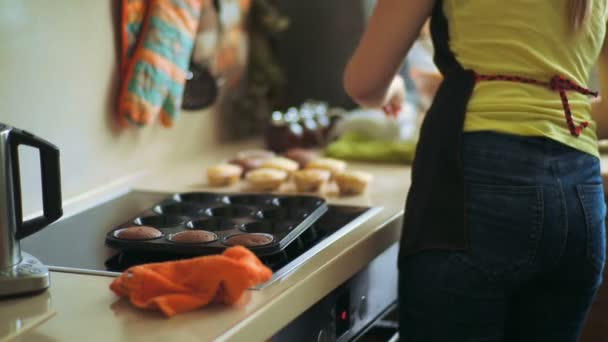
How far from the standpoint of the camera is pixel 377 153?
1772 millimetres

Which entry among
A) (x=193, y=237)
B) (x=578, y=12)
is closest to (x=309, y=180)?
(x=193, y=237)

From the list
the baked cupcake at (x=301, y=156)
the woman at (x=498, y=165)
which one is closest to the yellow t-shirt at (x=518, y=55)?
the woman at (x=498, y=165)

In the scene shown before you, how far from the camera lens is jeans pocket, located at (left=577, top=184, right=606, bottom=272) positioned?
1.08m

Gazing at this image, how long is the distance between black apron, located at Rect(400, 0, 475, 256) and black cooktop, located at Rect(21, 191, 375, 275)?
0.50 feet

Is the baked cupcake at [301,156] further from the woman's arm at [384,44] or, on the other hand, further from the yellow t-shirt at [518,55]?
the yellow t-shirt at [518,55]

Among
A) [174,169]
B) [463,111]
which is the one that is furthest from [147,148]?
[463,111]

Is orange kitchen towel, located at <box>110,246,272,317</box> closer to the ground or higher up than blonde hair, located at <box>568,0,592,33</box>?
closer to the ground

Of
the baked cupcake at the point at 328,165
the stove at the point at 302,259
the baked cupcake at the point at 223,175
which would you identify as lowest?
the stove at the point at 302,259

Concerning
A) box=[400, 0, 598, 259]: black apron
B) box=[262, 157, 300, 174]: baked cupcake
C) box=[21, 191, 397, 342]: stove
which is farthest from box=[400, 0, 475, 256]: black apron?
box=[262, 157, 300, 174]: baked cupcake

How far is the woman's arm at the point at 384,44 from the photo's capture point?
1102mm

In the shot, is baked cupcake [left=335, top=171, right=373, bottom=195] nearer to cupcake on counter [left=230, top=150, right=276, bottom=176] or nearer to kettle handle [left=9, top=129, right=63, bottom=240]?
cupcake on counter [left=230, top=150, right=276, bottom=176]

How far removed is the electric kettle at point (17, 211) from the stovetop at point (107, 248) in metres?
0.10

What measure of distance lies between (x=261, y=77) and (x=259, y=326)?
1.21 m

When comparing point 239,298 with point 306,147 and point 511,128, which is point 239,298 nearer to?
point 511,128
